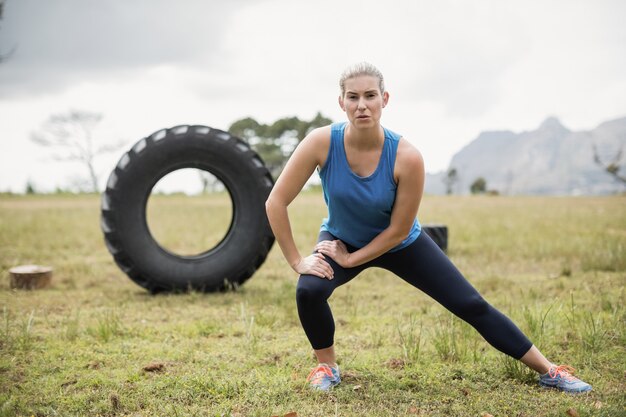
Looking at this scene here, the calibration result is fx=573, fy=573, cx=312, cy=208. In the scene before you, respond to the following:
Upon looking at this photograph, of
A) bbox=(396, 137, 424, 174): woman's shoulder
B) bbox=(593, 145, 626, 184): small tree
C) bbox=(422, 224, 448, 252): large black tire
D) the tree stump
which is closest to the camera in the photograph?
bbox=(396, 137, 424, 174): woman's shoulder

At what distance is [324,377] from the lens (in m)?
3.46

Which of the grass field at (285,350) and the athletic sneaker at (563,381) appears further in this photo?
the athletic sneaker at (563,381)

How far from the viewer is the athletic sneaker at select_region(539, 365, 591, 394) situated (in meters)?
3.32

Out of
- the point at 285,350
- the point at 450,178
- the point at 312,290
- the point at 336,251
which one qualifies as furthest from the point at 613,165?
the point at 450,178

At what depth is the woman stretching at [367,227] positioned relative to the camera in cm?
328

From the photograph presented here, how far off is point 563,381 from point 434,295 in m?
0.89

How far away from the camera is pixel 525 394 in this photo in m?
3.33

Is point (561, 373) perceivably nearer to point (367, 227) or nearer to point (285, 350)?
point (367, 227)

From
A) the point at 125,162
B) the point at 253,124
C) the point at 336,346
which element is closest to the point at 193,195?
the point at 253,124

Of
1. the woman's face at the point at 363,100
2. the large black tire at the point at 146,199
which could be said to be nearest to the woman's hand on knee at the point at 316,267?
the woman's face at the point at 363,100

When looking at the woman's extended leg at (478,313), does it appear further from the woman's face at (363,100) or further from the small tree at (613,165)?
the small tree at (613,165)

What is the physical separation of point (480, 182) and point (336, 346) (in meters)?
75.3

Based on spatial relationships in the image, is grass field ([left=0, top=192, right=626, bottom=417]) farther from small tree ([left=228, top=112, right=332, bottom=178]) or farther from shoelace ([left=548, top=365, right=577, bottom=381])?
small tree ([left=228, top=112, right=332, bottom=178])

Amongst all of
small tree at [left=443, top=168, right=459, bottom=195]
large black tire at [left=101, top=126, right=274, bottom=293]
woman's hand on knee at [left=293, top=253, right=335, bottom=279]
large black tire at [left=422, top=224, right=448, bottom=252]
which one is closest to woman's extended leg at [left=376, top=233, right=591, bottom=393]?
woman's hand on knee at [left=293, top=253, right=335, bottom=279]
